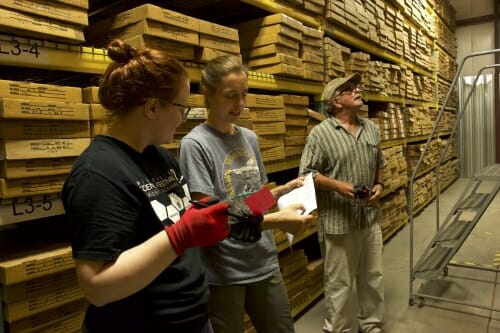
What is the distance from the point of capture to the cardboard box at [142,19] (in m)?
1.98

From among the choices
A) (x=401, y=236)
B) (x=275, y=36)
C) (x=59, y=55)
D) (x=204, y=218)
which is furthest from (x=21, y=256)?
(x=401, y=236)

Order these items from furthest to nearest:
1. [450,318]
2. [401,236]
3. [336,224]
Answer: [401,236] → [450,318] → [336,224]

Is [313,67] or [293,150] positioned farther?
[313,67]

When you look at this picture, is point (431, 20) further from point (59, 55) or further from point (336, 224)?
point (59, 55)

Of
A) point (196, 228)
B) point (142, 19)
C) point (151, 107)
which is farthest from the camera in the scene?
point (142, 19)

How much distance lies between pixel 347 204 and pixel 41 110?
6.20ft

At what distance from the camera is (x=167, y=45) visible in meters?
2.11

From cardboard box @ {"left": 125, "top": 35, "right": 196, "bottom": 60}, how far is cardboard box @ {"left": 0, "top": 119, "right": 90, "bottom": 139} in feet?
1.65

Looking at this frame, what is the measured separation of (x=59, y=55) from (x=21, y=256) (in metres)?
0.83

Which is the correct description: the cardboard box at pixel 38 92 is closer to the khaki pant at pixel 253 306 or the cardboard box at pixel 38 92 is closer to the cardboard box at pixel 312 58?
the khaki pant at pixel 253 306

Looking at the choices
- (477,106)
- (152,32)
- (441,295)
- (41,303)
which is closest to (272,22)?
(152,32)

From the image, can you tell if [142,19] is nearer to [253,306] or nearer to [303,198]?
[303,198]

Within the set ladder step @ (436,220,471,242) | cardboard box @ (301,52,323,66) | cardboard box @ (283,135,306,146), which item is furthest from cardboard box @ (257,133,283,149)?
ladder step @ (436,220,471,242)

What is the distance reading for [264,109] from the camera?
286cm
